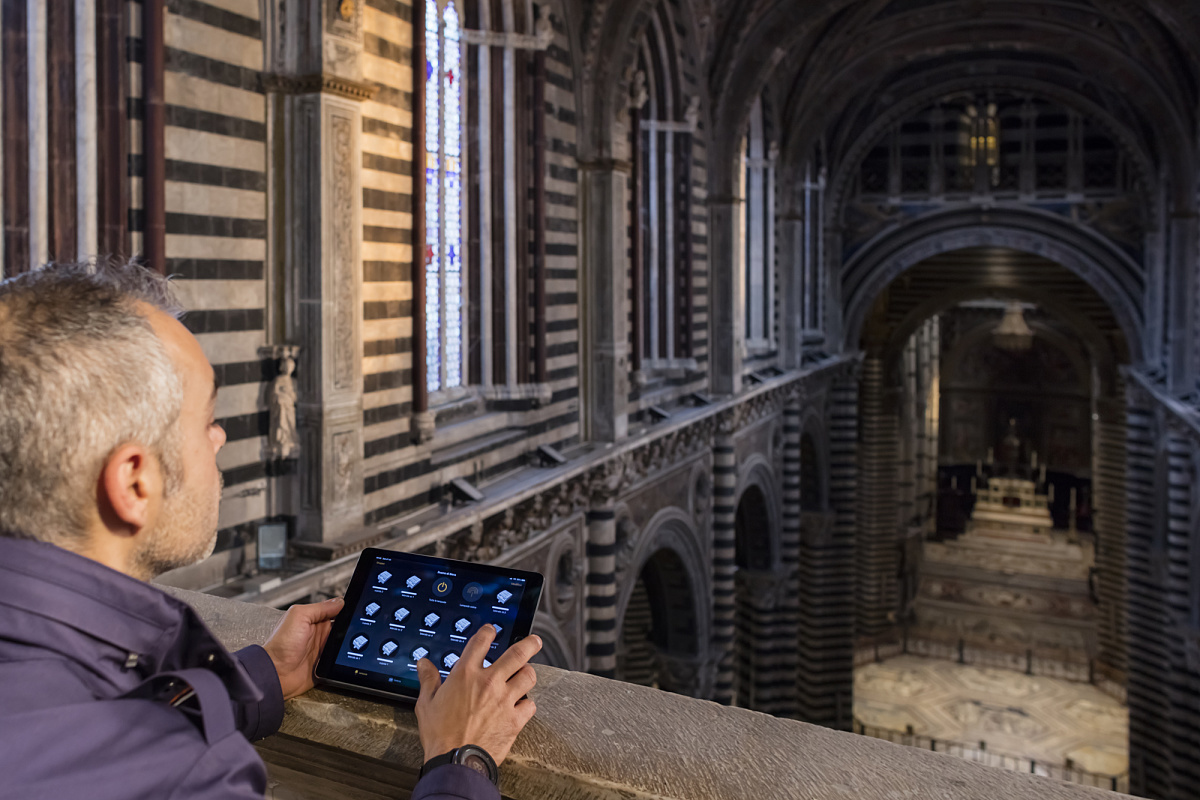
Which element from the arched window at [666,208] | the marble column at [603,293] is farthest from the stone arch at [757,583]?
the marble column at [603,293]

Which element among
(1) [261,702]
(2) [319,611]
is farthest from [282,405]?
(1) [261,702]

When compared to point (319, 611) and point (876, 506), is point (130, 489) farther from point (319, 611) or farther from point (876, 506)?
point (876, 506)

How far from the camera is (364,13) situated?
280 inches

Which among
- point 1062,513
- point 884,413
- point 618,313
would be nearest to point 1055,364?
point 1062,513

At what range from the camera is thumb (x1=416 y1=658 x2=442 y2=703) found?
2.03 metres

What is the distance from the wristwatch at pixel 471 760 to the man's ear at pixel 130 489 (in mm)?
639

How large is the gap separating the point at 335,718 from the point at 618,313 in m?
9.18

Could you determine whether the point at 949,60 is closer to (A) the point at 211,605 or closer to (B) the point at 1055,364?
(B) the point at 1055,364

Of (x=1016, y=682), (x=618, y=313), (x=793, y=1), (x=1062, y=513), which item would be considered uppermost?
(x=793, y=1)

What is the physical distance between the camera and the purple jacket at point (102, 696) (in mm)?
1268

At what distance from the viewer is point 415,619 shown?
7.59ft

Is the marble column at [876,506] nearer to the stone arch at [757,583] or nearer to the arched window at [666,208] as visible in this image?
the stone arch at [757,583]

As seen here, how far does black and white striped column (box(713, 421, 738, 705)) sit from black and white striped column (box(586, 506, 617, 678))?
13.8 feet

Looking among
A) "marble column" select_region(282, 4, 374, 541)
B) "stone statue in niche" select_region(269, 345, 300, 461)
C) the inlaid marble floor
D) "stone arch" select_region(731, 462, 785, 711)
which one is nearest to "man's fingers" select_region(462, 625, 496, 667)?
"stone statue in niche" select_region(269, 345, 300, 461)
